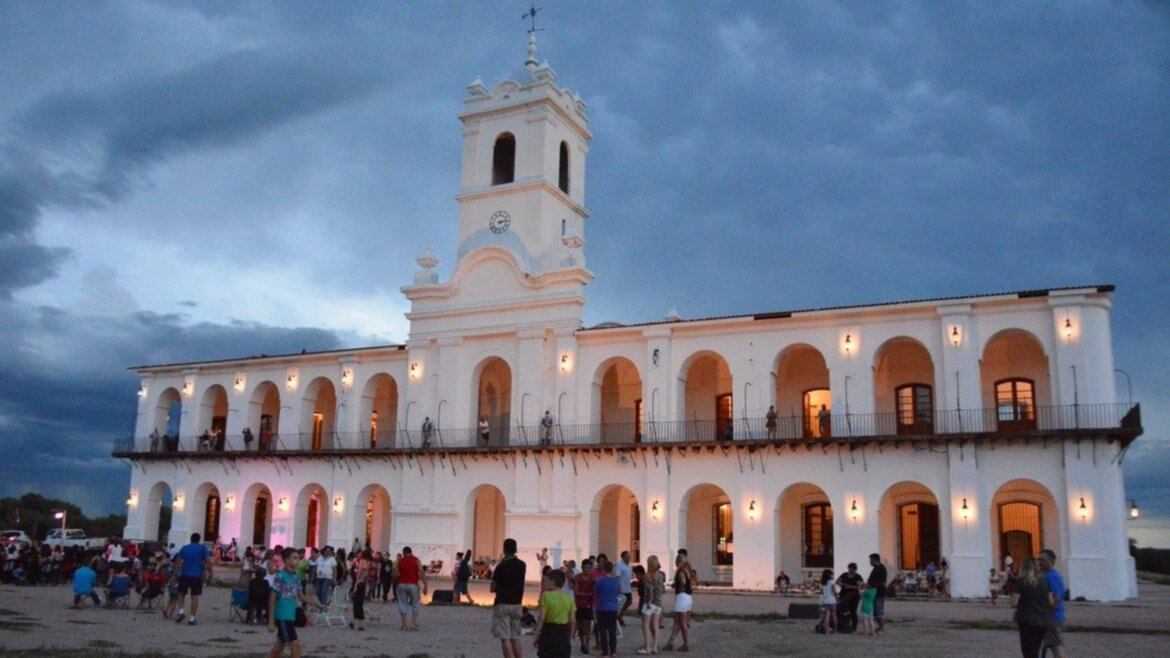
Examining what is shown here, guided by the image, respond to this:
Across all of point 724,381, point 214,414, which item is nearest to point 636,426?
point 724,381

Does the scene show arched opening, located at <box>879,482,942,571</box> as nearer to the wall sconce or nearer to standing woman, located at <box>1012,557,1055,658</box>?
the wall sconce

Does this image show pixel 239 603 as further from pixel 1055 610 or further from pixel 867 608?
pixel 1055 610

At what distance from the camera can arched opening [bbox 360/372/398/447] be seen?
129 ft

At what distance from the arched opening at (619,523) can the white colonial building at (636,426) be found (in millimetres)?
80

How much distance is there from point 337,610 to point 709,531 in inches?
668

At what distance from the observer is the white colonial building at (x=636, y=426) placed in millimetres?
27812

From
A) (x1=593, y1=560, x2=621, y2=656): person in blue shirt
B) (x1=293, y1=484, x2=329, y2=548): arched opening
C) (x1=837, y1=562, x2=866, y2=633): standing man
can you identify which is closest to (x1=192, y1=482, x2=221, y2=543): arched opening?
(x1=293, y1=484, x2=329, y2=548): arched opening

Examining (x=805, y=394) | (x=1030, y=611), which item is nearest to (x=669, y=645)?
(x=1030, y=611)

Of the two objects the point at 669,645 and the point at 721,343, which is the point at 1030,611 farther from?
the point at 721,343

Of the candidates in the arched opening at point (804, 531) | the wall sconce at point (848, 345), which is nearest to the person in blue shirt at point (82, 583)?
the arched opening at point (804, 531)

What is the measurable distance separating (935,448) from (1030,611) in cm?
1878

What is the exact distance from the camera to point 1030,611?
10.7m

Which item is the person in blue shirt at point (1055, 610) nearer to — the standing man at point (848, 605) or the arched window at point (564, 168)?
the standing man at point (848, 605)

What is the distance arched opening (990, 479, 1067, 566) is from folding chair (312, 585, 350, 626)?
19202mm
